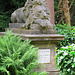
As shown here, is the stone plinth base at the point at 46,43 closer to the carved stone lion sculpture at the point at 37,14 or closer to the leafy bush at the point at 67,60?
the carved stone lion sculpture at the point at 37,14

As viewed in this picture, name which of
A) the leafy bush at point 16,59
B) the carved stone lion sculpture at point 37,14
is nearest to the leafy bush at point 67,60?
the leafy bush at point 16,59

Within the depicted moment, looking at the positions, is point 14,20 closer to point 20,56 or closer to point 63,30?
point 63,30

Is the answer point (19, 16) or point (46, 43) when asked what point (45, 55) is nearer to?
point (46, 43)

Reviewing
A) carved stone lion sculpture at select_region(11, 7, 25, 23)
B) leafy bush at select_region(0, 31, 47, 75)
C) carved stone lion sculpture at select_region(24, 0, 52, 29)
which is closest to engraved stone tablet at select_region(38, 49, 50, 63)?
carved stone lion sculpture at select_region(24, 0, 52, 29)

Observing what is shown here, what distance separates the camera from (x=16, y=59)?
159 inches

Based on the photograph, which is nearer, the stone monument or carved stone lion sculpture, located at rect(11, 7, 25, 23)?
the stone monument

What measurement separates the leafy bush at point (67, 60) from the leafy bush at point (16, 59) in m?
0.74

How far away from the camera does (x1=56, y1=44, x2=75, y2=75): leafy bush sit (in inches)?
178

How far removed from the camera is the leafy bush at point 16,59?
391 centimetres

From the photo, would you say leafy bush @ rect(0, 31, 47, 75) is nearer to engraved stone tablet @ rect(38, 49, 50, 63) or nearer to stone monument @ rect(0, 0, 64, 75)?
stone monument @ rect(0, 0, 64, 75)

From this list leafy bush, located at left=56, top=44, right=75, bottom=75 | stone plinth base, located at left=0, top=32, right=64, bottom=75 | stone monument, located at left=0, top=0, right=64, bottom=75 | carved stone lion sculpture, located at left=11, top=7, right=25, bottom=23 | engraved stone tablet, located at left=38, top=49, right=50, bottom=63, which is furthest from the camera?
carved stone lion sculpture, located at left=11, top=7, right=25, bottom=23

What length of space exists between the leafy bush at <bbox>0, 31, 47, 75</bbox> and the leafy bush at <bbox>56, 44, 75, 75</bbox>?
2.44 ft

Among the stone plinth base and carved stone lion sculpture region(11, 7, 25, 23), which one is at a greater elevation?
carved stone lion sculpture region(11, 7, 25, 23)

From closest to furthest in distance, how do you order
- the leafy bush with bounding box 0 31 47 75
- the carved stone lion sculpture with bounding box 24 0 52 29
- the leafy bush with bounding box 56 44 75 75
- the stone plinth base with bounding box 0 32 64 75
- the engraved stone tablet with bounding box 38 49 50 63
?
the leafy bush with bounding box 0 31 47 75
the leafy bush with bounding box 56 44 75 75
the stone plinth base with bounding box 0 32 64 75
the engraved stone tablet with bounding box 38 49 50 63
the carved stone lion sculpture with bounding box 24 0 52 29
